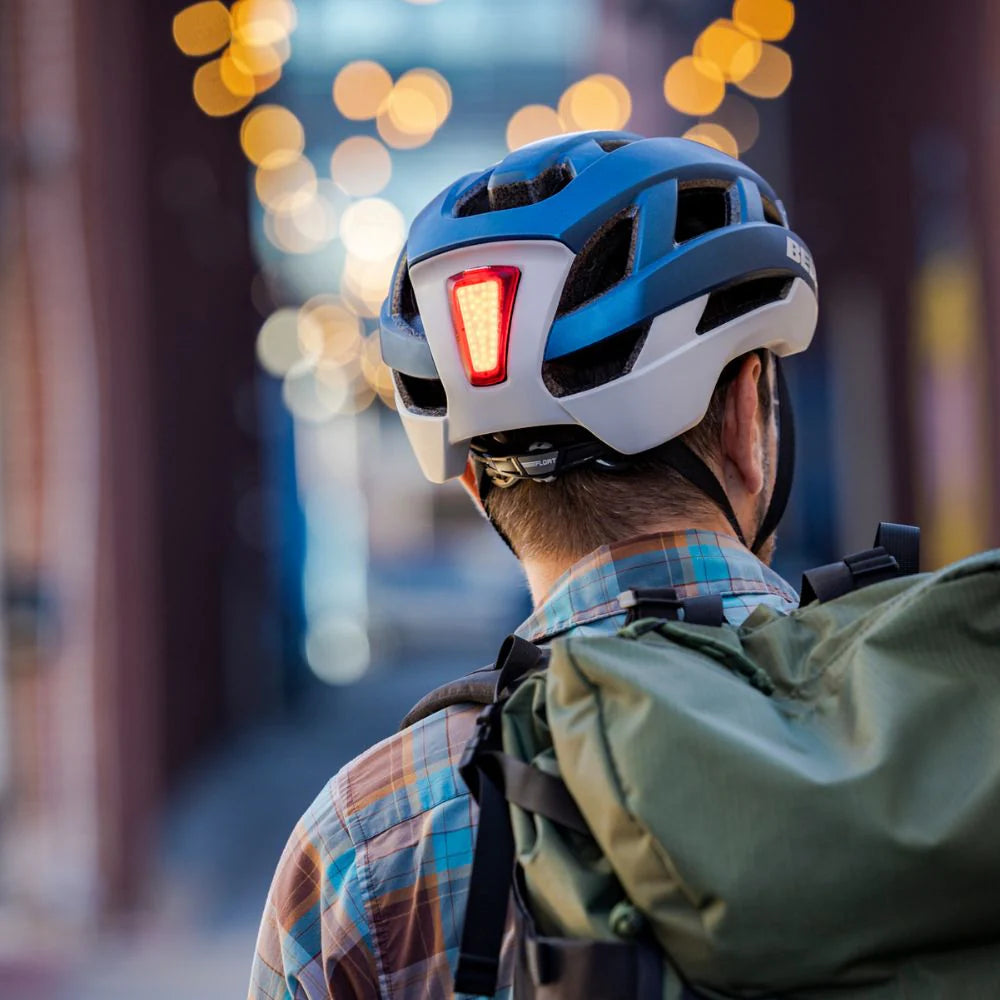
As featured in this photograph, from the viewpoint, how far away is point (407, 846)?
1486 mm

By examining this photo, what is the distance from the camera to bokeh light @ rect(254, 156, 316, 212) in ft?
37.6

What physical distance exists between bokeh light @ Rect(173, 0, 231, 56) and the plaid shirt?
796 cm

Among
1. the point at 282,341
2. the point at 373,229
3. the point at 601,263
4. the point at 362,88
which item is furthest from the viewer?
the point at 282,341

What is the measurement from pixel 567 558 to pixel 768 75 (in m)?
9.91

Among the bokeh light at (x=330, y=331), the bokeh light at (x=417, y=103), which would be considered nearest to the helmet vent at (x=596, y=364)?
the bokeh light at (x=417, y=103)

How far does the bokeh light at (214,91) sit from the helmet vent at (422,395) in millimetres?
7980

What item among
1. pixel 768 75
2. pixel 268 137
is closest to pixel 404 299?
pixel 768 75

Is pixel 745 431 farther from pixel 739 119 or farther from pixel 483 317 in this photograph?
pixel 739 119

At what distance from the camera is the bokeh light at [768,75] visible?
34.2 feet

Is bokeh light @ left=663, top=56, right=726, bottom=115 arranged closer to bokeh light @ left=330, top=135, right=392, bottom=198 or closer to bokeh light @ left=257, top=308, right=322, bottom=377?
bokeh light @ left=330, top=135, right=392, bottom=198

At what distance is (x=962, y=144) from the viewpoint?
8164 mm

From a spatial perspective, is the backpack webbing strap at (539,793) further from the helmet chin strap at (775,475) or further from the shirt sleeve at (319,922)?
the helmet chin strap at (775,475)

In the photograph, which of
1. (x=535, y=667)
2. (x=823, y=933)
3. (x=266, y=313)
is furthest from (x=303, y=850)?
→ (x=266, y=313)

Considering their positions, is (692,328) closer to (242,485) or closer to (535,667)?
(535,667)
